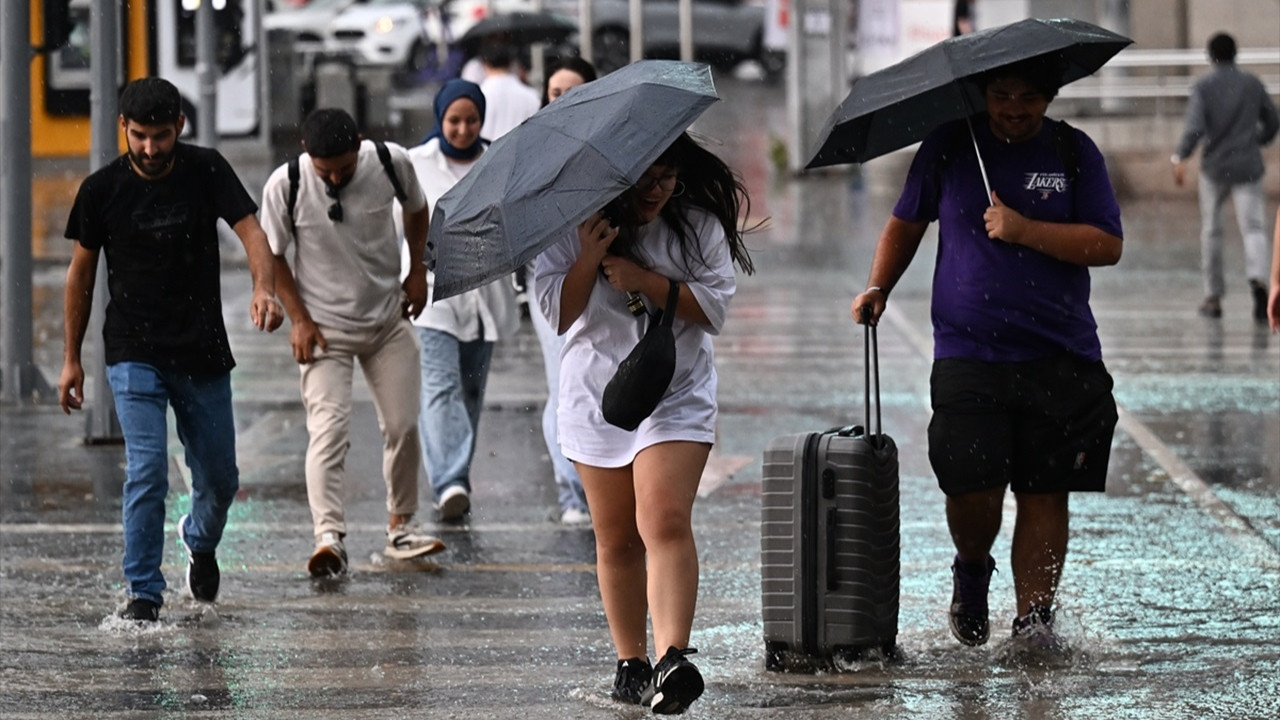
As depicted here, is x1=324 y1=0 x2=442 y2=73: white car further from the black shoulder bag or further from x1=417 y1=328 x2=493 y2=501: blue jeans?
the black shoulder bag

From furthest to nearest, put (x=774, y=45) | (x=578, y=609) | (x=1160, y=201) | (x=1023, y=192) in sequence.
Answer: (x=774, y=45), (x=1160, y=201), (x=578, y=609), (x=1023, y=192)

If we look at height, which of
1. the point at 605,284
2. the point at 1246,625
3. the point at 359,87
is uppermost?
the point at 359,87

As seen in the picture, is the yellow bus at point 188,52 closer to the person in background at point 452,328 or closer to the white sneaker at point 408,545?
the person in background at point 452,328

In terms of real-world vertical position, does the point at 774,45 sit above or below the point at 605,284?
above

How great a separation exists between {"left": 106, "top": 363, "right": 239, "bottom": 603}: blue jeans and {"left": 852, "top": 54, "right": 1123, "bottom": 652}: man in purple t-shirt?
2.27 metres

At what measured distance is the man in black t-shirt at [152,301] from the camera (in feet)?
22.1

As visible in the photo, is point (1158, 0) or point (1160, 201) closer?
point (1160, 201)

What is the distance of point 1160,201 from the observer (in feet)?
77.8

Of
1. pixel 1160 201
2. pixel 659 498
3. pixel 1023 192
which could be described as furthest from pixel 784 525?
pixel 1160 201

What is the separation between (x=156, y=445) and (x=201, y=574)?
567mm

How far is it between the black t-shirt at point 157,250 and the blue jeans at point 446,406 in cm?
167

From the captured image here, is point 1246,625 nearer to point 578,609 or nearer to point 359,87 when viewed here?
point 578,609

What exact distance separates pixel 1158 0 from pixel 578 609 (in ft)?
71.8

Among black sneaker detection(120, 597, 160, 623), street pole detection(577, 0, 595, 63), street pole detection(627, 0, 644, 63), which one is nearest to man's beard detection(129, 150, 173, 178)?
black sneaker detection(120, 597, 160, 623)
